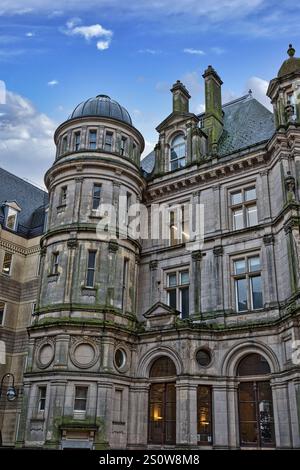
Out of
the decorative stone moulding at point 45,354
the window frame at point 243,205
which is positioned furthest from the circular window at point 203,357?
the decorative stone moulding at point 45,354

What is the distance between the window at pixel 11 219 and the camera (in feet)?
113

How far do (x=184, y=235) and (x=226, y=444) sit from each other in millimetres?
10928

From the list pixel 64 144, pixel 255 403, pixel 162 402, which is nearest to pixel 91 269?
pixel 162 402

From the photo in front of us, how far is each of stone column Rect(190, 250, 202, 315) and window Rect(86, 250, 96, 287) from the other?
526 centimetres

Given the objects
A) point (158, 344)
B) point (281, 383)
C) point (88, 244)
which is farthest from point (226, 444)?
point (88, 244)

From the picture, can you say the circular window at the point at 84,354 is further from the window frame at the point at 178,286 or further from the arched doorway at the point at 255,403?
the arched doorway at the point at 255,403

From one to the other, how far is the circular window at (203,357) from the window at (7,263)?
1694 centimetres

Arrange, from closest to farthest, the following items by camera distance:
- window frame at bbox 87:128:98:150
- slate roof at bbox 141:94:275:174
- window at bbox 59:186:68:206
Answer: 1. window at bbox 59:186:68:206
2. slate roof at bbox 141:94:275:174
3. window frame at bbox 87:128:98:150

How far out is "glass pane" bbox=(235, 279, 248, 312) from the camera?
22375 millimetres

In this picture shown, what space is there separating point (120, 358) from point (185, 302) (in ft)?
14.9

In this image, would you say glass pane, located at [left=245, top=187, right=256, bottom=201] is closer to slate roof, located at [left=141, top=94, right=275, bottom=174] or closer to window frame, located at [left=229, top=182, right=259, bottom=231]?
window frame, located at [left=229, top=182, right=259, bottom=231]

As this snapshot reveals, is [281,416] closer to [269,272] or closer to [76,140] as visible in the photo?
[269,272]

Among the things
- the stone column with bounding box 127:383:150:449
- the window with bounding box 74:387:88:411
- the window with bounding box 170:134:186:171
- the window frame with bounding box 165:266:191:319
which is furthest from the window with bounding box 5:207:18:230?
the stone column with bounding box 127:383:150:449
